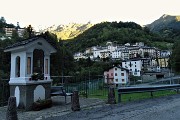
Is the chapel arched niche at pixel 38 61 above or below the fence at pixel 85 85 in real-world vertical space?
above

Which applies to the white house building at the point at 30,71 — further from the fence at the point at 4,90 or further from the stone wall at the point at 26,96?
the fence at the point at 4,90

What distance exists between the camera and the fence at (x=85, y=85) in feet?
50.8

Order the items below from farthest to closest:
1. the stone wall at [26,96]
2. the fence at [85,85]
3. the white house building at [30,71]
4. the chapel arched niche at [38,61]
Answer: the fence at [85,85], the chapel arched niche at [38,61], the white house building at [30,71], the stone wall at [26,96]

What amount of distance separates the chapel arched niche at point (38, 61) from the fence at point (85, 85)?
8.91ft

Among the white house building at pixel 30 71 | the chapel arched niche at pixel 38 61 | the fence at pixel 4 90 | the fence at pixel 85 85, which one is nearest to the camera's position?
the white house building at pixel 30 71

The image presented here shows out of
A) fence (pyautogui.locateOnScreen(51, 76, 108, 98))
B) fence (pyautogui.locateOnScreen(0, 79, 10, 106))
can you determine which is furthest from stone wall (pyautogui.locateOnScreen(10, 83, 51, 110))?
fence (pyautogui.locateOnScreen(51, 76, 108, 98))

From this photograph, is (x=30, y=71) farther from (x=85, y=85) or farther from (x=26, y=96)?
(x=85, y=85)

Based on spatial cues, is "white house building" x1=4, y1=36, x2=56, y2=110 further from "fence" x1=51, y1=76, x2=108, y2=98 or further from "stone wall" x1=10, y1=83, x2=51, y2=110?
"fence" x1=51, y1=76, x2=108, y2=98

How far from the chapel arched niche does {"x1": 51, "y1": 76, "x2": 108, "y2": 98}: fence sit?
8.91ft

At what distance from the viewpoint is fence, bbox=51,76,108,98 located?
15490mm

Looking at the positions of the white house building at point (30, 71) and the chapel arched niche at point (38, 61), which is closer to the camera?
the white house building at point (30, 71)

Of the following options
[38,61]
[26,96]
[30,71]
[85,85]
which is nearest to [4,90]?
[38,61]

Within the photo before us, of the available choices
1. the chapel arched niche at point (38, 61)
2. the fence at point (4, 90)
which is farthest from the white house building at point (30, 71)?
the fence at point (4, 90)

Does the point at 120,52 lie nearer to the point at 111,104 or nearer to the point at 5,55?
the point at 5,55
